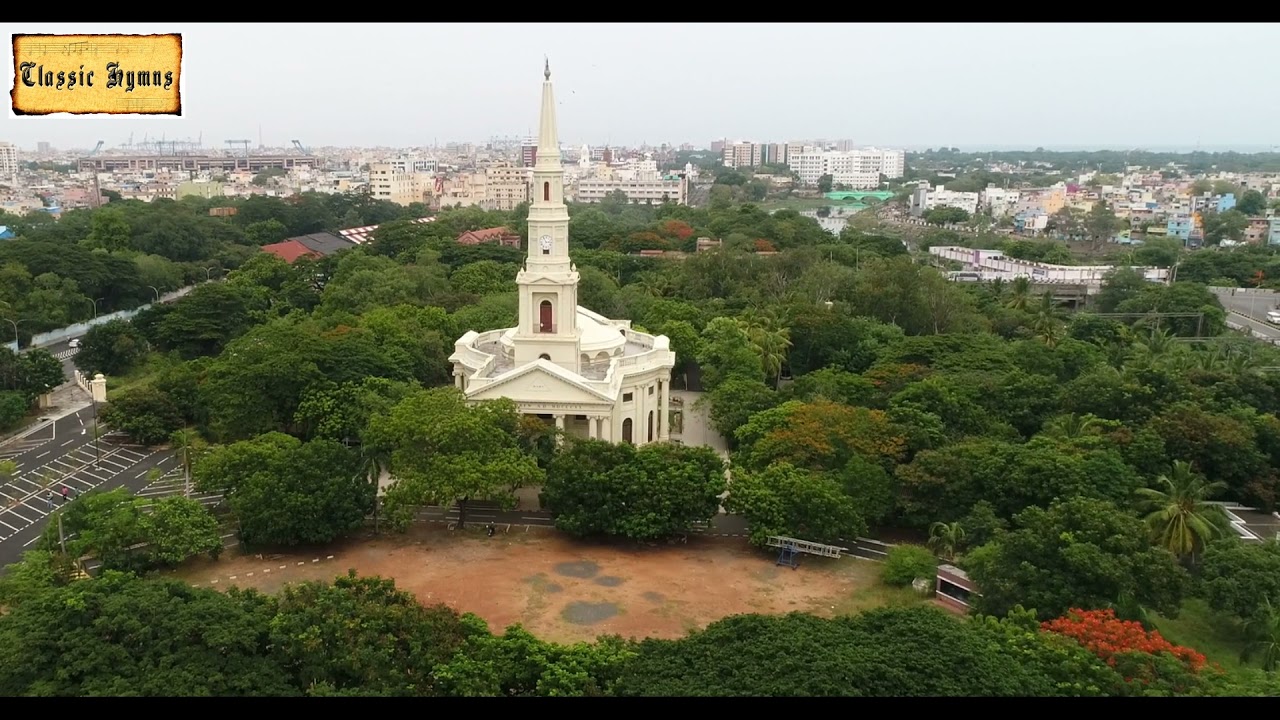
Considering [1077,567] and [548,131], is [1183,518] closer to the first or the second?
[1077,567]

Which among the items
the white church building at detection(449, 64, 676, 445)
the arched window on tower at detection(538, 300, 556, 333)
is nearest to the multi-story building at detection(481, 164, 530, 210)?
the white church building at detection(449, 64, 676, 445)

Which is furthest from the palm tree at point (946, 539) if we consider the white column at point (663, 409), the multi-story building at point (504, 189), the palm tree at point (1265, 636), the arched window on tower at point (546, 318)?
the multi-story building at point (504, 189)

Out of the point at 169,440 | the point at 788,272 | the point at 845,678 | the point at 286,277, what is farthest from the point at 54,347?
the point at 845,678

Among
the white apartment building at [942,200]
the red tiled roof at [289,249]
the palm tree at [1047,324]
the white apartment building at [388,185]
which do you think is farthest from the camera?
the white apartment building at [942,200]

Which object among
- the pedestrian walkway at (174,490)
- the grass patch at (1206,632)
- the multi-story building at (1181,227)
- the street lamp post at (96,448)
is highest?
the multi-story building at (1181,227)

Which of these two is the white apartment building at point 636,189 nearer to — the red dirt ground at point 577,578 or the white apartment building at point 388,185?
the white apartment building at point 388,185
